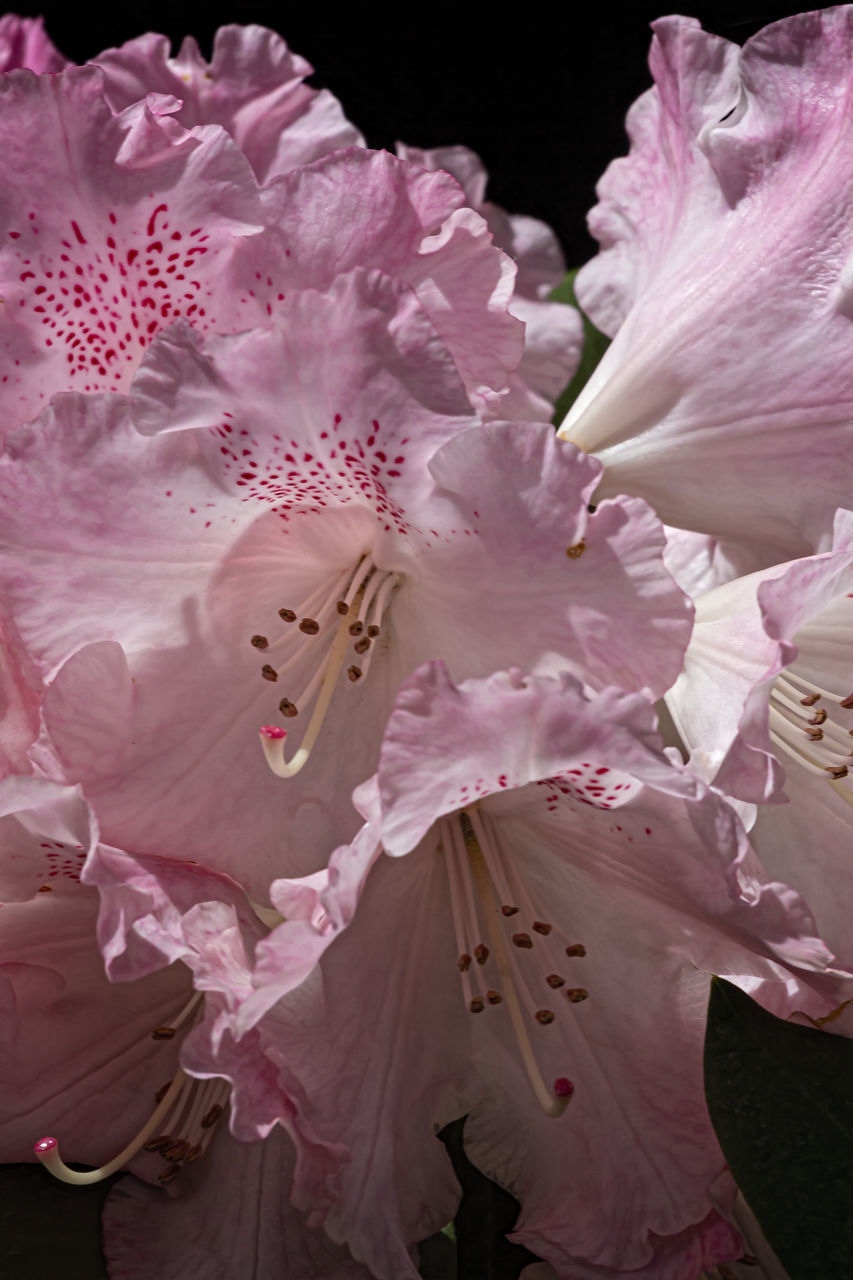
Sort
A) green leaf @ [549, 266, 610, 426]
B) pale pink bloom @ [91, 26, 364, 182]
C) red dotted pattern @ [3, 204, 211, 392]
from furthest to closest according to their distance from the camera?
green leaf @ [549, 266, 610, 426], pale pink bloom @ [91, 26, 364, 182], red dotted pattern @ [3, 204, 211, 392]

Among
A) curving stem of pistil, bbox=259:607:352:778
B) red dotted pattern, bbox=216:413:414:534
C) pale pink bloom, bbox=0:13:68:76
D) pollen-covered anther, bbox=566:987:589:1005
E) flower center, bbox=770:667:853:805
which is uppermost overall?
pale pink bloom, bbox=0:13:68:76

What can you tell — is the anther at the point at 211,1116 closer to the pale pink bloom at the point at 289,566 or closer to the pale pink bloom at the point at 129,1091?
the pale pink bloom at the point at 129,1091

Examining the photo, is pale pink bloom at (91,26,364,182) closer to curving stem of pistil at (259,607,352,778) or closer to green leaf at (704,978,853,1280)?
curving stem of pistil at (259,607,352,778)

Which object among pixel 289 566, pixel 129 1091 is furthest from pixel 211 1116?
pixel 289 566

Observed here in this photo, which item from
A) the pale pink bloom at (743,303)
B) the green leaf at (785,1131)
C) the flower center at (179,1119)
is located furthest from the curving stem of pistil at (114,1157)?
the pale pink bloom at (743,303)

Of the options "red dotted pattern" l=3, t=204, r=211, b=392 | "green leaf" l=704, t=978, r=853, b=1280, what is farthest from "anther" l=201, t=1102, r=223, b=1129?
"red dotted pattern" l=3, t=204, r=211, b=392

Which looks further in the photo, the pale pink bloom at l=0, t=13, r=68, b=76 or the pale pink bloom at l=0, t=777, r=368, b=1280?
the pale pink bloom at l=0, t=13, r=68, b=76
